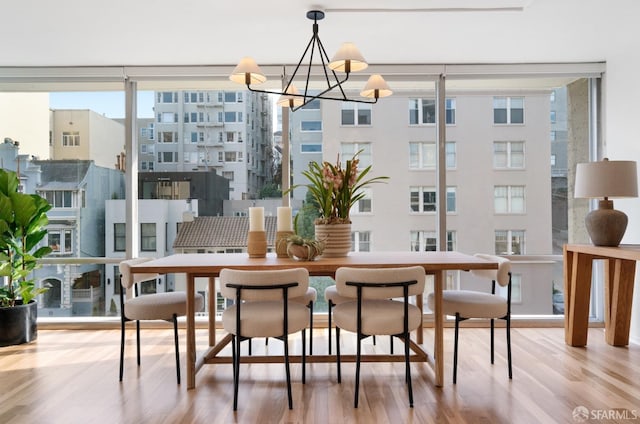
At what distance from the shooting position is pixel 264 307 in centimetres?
264

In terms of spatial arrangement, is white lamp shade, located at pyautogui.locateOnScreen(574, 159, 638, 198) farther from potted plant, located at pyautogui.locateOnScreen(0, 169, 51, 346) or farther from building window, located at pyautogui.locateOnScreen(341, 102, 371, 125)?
potted plant, located at pyautogui.locateOnScreen(0, 169, 51, 346)

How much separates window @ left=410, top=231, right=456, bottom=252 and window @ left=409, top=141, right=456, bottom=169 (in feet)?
2.30

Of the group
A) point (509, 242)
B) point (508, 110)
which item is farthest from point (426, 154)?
point (509, 242)

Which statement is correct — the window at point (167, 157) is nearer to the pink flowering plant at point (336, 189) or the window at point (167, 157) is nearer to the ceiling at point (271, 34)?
the ceiling at point (271, 34)

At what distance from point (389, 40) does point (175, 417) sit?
10.9 feet

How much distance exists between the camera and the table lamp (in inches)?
136

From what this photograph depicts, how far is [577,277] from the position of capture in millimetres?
3711

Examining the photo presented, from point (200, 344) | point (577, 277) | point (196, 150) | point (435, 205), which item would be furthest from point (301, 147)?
point (577, 277)

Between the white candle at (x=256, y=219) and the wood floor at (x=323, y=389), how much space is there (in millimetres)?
1056

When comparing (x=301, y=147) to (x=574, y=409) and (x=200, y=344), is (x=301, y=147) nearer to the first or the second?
(x=200, y=344)

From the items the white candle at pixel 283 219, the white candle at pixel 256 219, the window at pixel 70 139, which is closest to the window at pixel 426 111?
the white candle at pixel 283 219

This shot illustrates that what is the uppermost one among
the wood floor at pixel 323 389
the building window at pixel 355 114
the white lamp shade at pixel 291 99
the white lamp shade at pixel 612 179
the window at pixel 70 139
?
the building window at pixel 355 114

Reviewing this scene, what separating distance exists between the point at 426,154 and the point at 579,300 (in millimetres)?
1942

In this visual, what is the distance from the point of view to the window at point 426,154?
4.49m
